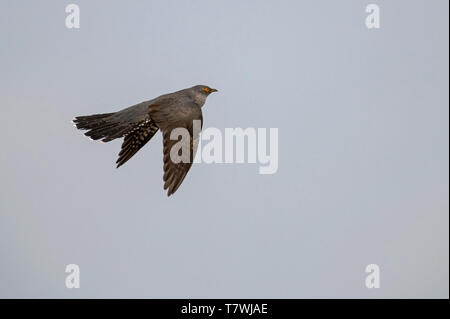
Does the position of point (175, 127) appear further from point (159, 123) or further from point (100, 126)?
point (100, 126)

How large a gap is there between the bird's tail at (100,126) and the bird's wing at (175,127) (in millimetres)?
943

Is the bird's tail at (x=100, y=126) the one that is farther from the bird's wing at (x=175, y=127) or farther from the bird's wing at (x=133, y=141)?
the bird's wing at (x=175, y=127)

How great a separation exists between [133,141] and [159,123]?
5.00 ft

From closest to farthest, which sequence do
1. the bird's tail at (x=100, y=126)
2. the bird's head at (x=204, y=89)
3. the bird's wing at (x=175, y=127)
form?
the bird's wing at (x=175, y=127) < the bird's tail at (x=100, y=126) < the bird's head at (x=204, y=89)

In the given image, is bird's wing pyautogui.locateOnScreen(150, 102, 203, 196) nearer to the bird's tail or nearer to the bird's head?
the bird's tail

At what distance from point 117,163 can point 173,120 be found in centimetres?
176

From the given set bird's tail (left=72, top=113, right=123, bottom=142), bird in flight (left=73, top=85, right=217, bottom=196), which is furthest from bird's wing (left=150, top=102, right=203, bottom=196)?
bird's tail (left=72, top=113, right=123, bottom=142)

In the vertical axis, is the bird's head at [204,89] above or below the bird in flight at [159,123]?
above

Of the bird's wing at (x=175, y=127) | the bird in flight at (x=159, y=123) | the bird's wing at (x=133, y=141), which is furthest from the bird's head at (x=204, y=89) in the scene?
the bird's wing at (x=175, y=127)

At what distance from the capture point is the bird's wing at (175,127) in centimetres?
1420

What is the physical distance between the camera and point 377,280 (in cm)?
1906

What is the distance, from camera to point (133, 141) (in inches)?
634
